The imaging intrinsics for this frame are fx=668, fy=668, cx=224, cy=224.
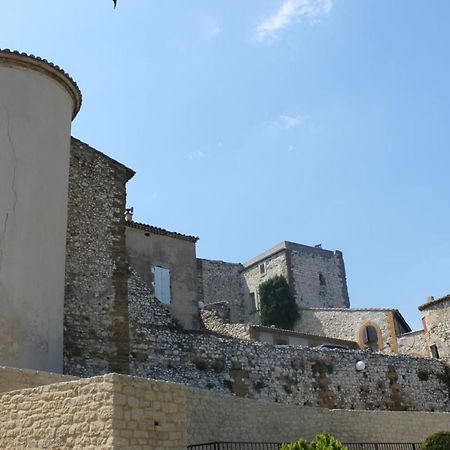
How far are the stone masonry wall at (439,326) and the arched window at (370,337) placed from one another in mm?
7488

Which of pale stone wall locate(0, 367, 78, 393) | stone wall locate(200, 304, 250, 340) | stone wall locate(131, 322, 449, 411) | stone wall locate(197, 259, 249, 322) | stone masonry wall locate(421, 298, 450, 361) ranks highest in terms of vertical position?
stone wall locate(197, 259, 249, 322)

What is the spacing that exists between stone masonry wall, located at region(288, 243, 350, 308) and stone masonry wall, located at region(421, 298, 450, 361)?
16.0 meters

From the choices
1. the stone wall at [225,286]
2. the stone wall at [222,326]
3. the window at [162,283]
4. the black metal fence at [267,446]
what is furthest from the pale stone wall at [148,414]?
the stone wall at [225,286]

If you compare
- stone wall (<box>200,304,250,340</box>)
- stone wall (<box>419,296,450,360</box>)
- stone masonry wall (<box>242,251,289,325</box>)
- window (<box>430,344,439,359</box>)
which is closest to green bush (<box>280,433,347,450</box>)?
stone wall (<box>200,304,250,340</box>)

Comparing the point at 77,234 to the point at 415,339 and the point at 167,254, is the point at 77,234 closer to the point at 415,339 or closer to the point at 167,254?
the point at 167,254

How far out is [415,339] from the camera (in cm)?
3509

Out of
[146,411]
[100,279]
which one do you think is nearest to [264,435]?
[146,411]

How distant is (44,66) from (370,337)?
26310 mm

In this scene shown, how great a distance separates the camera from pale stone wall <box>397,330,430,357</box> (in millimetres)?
33906

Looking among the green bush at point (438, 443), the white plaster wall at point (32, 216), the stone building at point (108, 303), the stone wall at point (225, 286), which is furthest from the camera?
the stone wall at point (225, 286)

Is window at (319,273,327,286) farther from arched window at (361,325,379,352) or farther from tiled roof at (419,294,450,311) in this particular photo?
tiled roof at (419,294,450,311)

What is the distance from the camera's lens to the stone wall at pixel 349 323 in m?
37.8

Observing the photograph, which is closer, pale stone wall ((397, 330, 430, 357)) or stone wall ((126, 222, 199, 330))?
stone wall ((126, 222, 199, 330))

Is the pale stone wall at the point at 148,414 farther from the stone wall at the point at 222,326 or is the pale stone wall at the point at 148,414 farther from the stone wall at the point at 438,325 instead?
the stone wall at the point at 438,325
